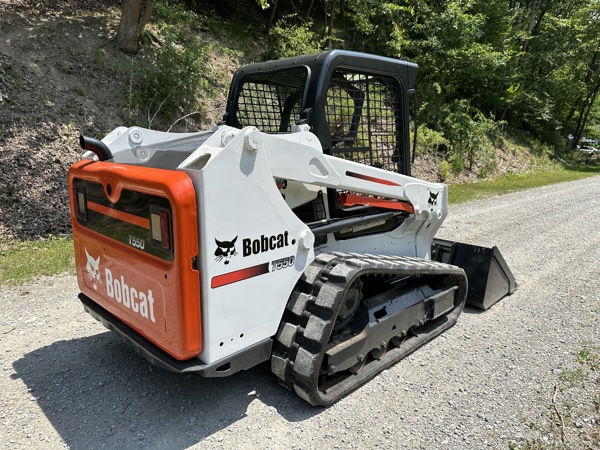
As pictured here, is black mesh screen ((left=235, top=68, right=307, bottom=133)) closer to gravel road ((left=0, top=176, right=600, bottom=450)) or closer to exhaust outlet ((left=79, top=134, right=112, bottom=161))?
exhaust outlet ((left=79, top=134, right=112, bottom=161))

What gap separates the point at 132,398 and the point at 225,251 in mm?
1351

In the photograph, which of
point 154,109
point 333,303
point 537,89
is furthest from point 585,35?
point 333,303

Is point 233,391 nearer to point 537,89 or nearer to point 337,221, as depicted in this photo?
point 337,221

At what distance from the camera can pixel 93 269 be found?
3.17m

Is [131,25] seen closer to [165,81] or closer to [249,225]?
[165,81]

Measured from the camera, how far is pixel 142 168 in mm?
2732

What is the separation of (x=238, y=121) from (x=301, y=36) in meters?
9.88

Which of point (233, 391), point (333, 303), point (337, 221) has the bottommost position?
point (233, 391)

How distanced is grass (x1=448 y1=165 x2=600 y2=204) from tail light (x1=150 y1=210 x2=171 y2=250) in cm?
930

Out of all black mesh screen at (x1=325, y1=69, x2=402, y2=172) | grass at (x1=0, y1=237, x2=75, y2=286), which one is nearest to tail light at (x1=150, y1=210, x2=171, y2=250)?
black mesh screen at (x1=325, y1=69, x2=402, y2=172)

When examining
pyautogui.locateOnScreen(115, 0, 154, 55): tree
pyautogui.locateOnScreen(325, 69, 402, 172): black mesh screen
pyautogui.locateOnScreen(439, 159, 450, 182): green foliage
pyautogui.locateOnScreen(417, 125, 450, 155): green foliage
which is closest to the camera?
pyautogui.locateOnScreen(325, 69, 402, 172): black mesh screen

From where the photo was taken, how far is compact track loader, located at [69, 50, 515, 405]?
8.07ft

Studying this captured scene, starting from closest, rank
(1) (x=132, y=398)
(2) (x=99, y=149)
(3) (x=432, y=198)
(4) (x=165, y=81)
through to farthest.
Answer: (1) (x=132, y=398), (2) (x=99, y=149), (3) (x=432, y=198), (4) (x=165, y=81)

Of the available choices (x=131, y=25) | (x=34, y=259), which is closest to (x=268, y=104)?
(x=34, y=259)
